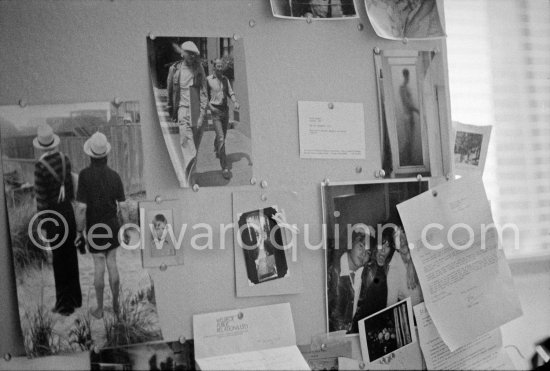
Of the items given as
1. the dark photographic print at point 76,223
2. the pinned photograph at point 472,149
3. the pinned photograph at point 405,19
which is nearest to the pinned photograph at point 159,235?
the dark photographic print at point 76,223

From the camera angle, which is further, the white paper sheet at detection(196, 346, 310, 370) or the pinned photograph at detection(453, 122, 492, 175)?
the pinned photograph at detection(453, 122, 492, 175)

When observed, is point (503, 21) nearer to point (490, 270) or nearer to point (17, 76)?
point (490, 270)

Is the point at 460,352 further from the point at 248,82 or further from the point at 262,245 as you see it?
the point at 248,82

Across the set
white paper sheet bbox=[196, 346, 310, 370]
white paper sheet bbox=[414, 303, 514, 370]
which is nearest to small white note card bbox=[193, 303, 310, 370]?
white paper sheet bbox=[196, 346, 310, 370]

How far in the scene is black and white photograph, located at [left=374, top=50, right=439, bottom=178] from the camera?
1.06 metres

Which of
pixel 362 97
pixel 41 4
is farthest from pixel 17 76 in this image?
pixel 362 97

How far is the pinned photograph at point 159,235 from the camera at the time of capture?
946 mm

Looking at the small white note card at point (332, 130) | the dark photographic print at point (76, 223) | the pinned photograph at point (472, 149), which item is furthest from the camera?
the pinned photograph at point (472, 149)

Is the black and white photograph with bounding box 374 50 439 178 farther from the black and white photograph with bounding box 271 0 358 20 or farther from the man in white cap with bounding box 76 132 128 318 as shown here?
the man in white cap with bounding box 76 132 128 318

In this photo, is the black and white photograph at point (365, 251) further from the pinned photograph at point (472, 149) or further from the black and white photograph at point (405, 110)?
the pinned photograph at point (472, 149)

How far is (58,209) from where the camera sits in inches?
36.1

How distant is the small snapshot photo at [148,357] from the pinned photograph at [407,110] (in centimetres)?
43

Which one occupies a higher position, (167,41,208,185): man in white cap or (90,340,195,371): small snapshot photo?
(167,41,208,185): man in white cap

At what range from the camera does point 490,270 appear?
43.3 inches
